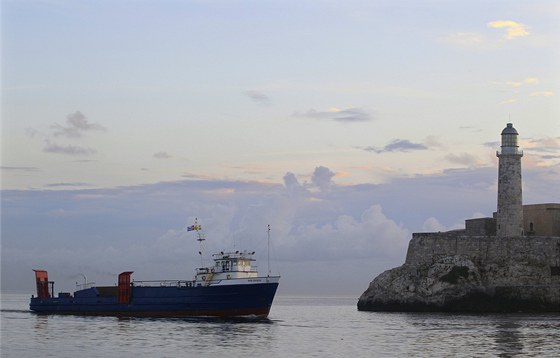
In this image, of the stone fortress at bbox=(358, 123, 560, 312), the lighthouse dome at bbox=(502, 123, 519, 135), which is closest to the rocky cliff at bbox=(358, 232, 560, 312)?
the stone fortress at bbox=(358, 123, 560, 312)

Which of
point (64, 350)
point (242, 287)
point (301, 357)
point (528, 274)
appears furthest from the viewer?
point (528, 274)

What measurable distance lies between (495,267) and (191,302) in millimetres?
22735

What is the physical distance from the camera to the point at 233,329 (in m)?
51.9

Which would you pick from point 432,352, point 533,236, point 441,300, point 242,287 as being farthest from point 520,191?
point 432,352

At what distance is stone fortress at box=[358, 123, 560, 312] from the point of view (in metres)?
66.3

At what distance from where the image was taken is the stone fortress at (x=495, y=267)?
66.3 m

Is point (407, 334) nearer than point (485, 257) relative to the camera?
Yes

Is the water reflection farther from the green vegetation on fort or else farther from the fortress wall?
the fortress wall

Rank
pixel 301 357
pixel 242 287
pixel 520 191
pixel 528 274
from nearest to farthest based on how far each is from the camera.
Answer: pixel 301 357, pixel 242 287, pixel 528 274, pixel 520 191

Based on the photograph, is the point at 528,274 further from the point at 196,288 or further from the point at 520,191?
the point at 196,288

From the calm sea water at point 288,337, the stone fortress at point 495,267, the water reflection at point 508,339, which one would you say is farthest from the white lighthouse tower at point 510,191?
the water reflection at point 508,339

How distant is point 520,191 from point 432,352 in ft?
108

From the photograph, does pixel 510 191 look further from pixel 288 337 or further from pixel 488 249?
pixel 288 337

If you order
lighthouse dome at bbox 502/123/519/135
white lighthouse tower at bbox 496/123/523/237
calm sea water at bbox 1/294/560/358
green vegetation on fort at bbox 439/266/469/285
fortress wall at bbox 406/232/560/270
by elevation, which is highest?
lighthouse dome at bbox 502/123/519/135
